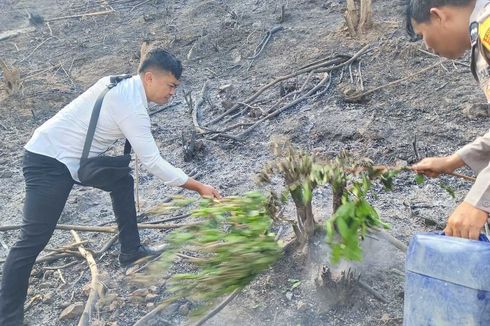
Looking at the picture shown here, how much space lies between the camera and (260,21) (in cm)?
944

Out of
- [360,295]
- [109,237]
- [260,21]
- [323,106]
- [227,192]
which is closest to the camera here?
[360,295]

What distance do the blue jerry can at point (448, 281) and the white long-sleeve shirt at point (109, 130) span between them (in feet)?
5.86

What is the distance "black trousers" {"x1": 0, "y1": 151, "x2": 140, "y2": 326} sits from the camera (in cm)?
344

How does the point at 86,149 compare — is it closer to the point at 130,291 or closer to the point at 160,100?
the point at 160,100

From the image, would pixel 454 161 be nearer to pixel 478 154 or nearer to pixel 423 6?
pixel 478 154

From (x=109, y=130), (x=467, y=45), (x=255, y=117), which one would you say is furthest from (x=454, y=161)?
(x=255, y=117)

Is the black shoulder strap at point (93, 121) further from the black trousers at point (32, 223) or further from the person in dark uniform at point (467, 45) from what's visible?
the person in dark uniform at point (467, 45)

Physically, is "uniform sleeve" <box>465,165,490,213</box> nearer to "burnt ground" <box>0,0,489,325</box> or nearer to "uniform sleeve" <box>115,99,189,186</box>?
"burnt ground" <box>0,0,489,325</box>

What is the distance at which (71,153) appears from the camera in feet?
11.6

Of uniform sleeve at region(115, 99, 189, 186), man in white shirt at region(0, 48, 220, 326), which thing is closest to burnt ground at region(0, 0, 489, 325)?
man in white shirt at region(0, 48, 220, 326)

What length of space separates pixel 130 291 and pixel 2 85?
20.2 ft

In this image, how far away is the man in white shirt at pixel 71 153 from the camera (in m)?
3.44

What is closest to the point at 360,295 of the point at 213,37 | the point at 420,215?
the point at 420,215

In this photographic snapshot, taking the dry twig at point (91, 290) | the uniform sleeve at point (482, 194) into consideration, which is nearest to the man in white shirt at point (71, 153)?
the dry twig at point (91, 290)
